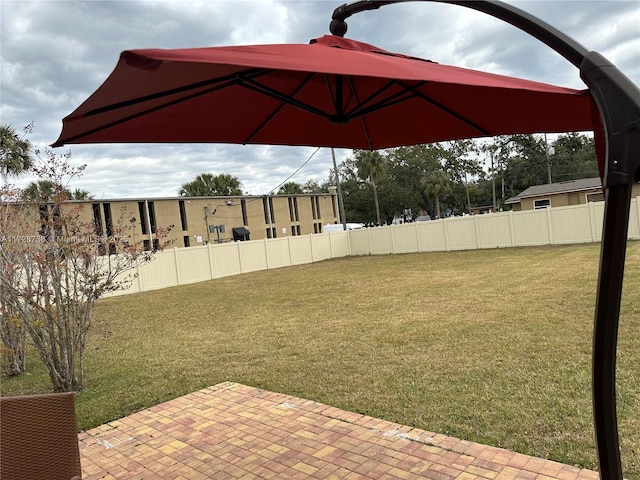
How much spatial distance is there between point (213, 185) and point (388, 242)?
2445cm

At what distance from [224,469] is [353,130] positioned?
270cm

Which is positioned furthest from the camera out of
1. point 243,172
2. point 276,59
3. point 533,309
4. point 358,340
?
point 243,172

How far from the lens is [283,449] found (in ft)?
10.1

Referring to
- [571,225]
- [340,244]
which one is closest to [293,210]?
[340,244]

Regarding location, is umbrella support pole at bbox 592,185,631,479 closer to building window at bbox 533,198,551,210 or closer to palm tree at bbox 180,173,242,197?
building window at bbox 533,198,551,210

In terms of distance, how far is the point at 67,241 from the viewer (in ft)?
15.8

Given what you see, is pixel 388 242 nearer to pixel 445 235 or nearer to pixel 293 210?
pixel 445 235

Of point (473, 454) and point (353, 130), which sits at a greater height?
point (353, 130)

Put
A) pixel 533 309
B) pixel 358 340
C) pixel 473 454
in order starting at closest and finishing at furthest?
pixel 473 454, pixel 358 340, pixel 533 309

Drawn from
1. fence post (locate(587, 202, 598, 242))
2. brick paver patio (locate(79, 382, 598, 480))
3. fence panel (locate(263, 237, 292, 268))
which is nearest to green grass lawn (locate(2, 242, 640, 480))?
brick paver patio (locate(79, 382, 598, 480))

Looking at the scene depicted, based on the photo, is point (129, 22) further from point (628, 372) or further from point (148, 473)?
point (628, 372)

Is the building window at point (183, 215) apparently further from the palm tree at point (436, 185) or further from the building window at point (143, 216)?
the palm tree at point (436, 185)

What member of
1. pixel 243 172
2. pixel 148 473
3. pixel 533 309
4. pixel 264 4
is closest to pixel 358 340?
pixel 533 309

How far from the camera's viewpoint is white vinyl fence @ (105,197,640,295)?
666 inches
